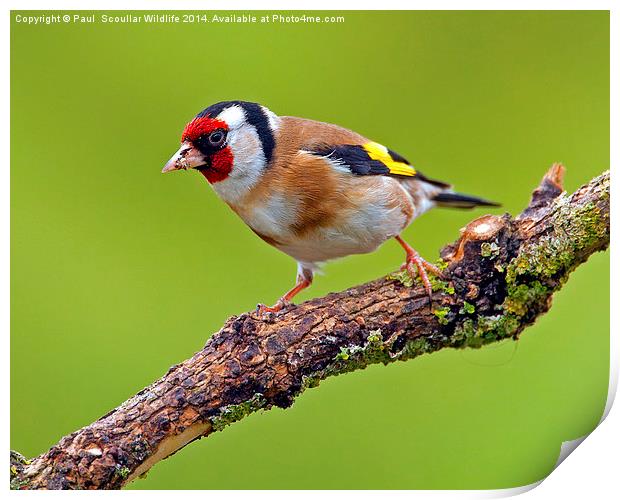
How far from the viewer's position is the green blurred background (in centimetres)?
280

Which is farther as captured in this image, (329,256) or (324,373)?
(329,256)

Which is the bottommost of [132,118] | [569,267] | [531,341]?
[531,341]

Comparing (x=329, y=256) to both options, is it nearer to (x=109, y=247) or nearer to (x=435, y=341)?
(x=435, y=341)

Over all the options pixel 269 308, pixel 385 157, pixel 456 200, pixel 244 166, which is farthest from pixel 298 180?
pixel 456 200

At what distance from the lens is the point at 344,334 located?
9.34 ft

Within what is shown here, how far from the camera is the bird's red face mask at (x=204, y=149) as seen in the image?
2853 millimetres

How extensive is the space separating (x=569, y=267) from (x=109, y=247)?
1817 mm

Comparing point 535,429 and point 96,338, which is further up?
point 96,338

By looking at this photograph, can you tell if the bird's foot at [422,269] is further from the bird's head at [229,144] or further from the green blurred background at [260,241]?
the bird's head at [229,144]

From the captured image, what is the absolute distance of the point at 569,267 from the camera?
288 cm

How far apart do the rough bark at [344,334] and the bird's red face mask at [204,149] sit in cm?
63

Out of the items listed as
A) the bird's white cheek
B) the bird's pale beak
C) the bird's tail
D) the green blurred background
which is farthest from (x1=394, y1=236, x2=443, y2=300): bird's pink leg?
the bird's pale beak

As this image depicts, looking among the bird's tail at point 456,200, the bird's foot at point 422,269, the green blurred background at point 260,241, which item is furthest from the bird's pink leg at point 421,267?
the bird's tail at point 456,200

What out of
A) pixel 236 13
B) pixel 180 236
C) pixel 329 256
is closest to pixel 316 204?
pixel 329 256
